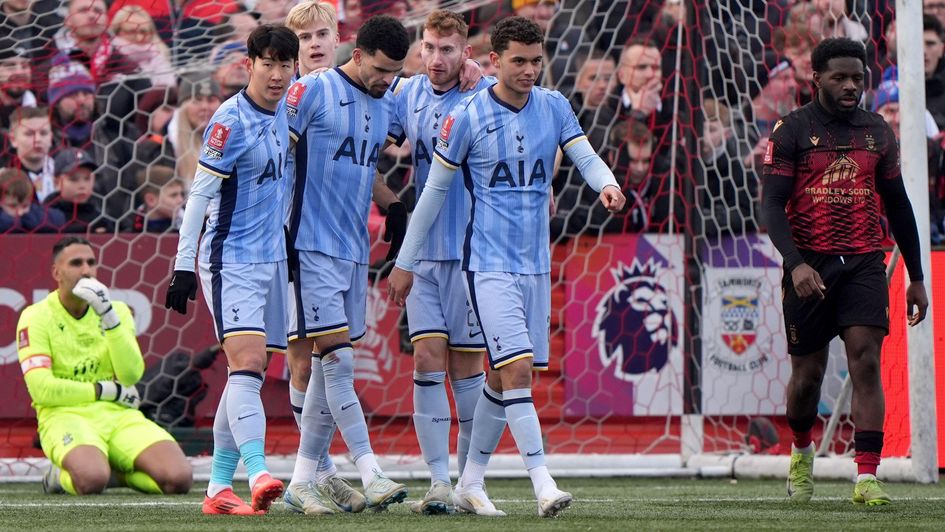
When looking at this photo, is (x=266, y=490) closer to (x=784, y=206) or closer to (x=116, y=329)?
(x=784, y=206)

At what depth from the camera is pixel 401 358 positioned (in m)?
8.80

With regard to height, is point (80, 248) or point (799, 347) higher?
point (80, 248)

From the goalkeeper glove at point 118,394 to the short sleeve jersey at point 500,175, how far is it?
3.18m

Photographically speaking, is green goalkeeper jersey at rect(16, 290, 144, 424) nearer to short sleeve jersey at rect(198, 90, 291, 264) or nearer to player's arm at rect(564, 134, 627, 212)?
short sleeve jersey at rect(198, 90, 291, 264)

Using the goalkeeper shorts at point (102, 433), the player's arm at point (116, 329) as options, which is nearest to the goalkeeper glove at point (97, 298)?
the player's arm at point (116, 329)

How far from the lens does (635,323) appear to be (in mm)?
8953

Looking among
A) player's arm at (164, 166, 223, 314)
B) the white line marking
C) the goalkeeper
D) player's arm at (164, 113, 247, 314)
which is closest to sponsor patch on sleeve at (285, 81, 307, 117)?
player's arm at (164, 113, 247, 314)

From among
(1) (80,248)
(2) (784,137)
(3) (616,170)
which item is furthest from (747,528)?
(3) (616,170)

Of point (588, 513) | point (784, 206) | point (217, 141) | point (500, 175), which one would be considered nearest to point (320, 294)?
point (217, 141)

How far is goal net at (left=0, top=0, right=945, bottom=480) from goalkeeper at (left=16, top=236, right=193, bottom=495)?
0.89 metres

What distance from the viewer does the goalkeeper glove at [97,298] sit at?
7.32 m

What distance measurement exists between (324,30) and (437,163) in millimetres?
1063

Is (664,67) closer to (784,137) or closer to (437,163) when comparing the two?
(784,137)

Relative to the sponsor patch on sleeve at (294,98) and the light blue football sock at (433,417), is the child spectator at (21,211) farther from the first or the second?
the light blue football sock at (433,417)
